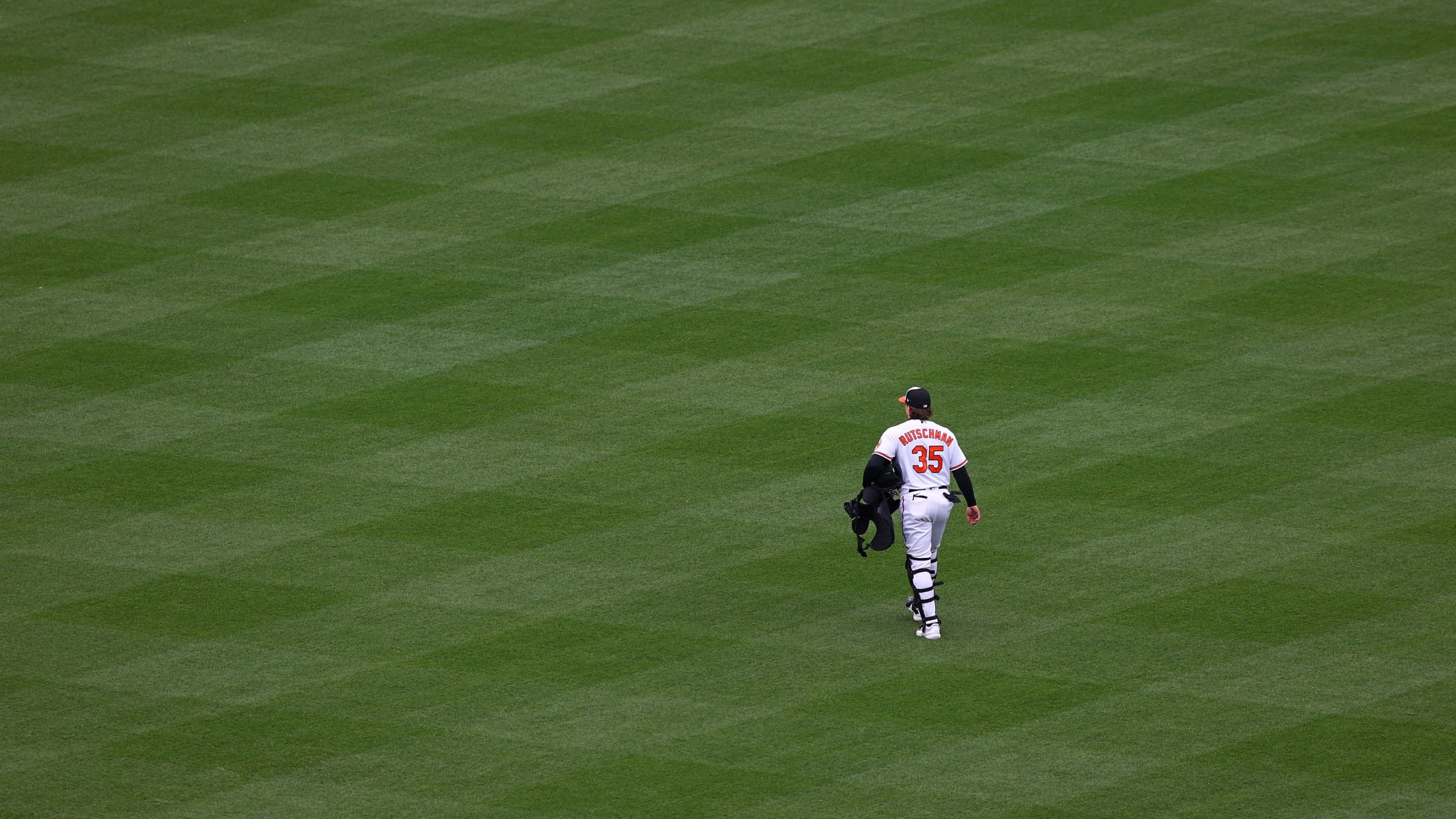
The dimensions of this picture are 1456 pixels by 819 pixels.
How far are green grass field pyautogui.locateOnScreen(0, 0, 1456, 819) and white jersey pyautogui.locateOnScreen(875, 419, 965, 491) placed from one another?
3.82ft

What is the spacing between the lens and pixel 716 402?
1792 cm

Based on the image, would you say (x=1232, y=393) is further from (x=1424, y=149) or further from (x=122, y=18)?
(x=122, y=18)

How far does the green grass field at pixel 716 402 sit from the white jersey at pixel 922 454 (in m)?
1.16

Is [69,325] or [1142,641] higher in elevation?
[69,325]

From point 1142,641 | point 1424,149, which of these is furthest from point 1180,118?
point 1142,641

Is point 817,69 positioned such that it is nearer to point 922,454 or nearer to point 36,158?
point 36,158

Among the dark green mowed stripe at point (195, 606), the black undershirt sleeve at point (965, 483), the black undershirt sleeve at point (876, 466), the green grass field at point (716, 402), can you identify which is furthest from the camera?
the dark green mowed stripe at point (195, 606)

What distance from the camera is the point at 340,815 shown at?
11570mm

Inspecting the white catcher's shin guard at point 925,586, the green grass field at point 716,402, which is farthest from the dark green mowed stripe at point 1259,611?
the white catcher's shin guard at point 925,586

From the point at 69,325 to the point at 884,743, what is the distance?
11.8m

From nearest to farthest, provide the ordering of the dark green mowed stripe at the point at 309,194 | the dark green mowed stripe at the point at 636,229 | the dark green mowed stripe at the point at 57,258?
the dark green mowed stripe at the point at 57,258
the dark green mowed stripe at the point at 636,229
the dark green mowed stripe at the point at 309,194

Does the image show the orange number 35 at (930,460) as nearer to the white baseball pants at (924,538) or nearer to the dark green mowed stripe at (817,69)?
the white baseball pants at (924,538)

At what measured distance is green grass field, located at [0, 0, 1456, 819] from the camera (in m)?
12.4

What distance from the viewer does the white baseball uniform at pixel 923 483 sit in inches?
533
